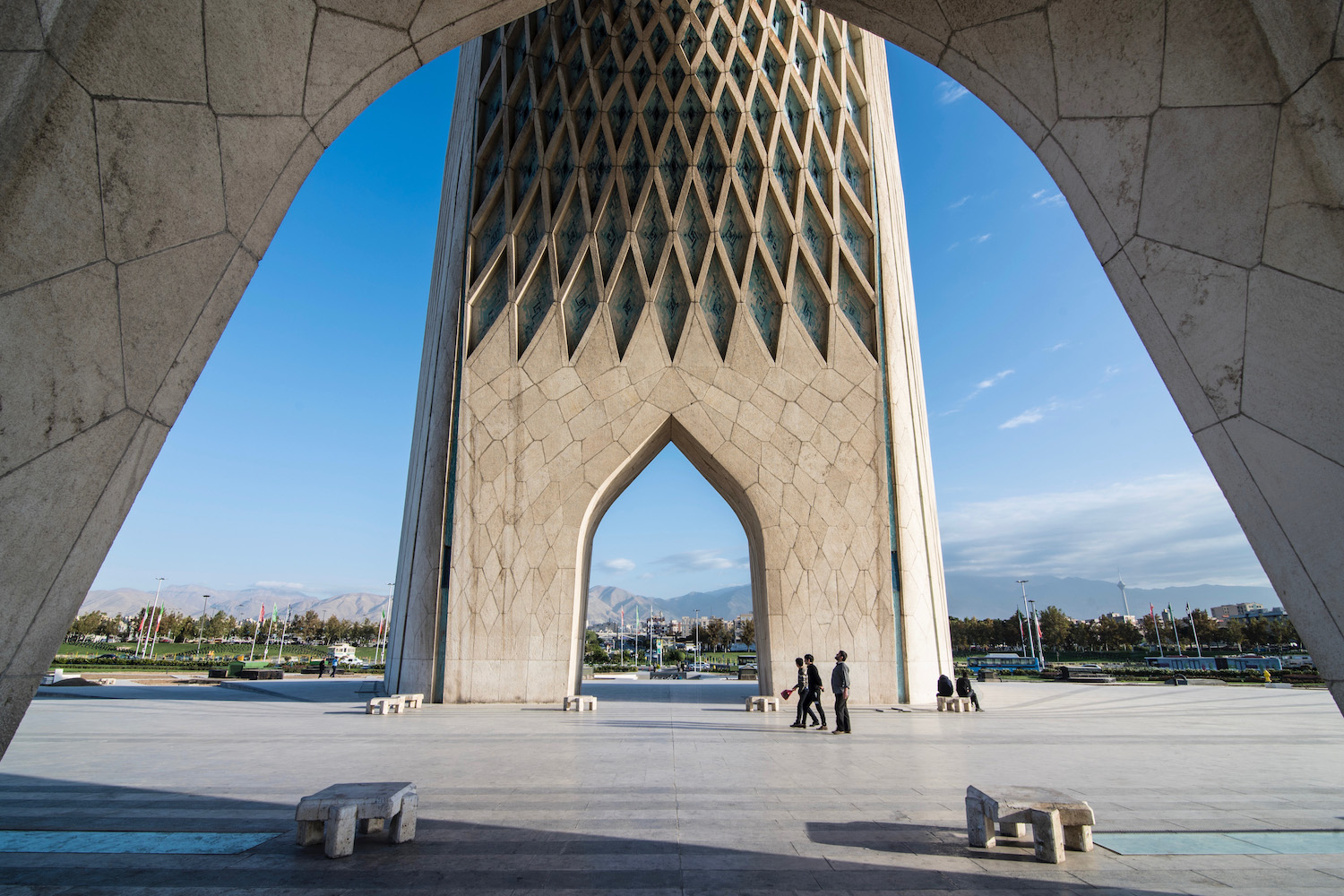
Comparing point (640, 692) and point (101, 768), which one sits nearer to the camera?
point (101, 768)

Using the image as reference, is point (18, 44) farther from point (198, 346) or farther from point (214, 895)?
point (214, 895)

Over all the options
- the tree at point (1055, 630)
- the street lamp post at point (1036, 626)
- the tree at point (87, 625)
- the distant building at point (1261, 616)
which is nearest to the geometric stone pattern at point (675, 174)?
the street lamp post at point (1036, 626)

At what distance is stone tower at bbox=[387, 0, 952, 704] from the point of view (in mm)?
17297

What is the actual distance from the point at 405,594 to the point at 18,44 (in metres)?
18.3

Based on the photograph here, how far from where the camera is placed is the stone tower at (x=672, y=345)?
17.3 m

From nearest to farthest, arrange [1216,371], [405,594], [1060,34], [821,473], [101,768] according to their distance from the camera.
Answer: [1216,371] → [1060,34] → [101,768] → [821,473] → [405,594]

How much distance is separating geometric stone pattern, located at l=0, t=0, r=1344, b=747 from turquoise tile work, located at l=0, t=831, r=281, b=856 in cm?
213

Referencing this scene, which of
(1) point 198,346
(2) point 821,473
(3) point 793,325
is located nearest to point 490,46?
(3) point 793,325

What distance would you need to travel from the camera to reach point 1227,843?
4691 mm

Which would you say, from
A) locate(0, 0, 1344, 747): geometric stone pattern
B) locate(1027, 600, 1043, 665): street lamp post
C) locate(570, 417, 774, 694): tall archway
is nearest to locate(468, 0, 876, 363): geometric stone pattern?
locate(570, 417, 774, 694): tall archway

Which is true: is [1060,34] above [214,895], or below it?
above

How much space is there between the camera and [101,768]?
743 centimetres

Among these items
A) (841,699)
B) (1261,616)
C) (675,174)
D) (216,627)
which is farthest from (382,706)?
(1261,616)

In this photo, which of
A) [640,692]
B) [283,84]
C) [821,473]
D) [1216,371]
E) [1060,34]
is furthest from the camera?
[640,692]
